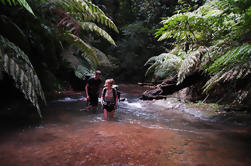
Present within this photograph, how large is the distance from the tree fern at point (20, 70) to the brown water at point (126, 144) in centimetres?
67

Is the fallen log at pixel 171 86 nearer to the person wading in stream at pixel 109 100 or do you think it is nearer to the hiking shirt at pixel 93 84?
the hiking shirt at pixel 93 84

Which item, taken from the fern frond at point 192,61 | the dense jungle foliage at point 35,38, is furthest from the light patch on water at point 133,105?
the dense jungle foliage at point 35,38

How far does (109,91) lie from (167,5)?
925 cm

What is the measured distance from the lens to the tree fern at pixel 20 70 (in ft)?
5.85

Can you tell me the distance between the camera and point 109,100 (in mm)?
4355

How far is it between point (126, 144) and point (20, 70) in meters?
1.48

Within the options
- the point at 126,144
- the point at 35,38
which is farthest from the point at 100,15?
the point at 126,144

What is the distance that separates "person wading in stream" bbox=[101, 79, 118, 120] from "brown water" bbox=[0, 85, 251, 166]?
56 centimetres

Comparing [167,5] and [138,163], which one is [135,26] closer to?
[167,5]

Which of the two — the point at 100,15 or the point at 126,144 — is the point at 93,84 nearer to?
the point at 100,15

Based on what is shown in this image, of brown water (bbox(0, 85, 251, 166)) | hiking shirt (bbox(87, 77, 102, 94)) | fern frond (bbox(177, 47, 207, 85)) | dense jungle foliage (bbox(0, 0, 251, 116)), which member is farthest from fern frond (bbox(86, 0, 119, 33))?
fern frond (bbox(177, 47, 207, 85))

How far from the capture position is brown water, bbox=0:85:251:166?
6.48ft

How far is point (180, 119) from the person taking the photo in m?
4.08

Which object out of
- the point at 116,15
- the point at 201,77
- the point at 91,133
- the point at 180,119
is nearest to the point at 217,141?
the point at 180,119
